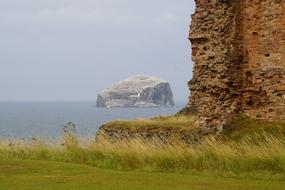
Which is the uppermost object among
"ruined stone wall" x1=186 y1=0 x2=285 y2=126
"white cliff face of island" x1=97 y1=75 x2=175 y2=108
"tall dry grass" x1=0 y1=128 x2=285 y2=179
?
"ruined stone wall" x1=186 y1=0 x2=285 y2=126

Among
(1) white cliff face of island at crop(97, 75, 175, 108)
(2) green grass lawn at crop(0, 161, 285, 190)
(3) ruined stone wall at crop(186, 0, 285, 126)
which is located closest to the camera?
(2) green grass lawn at crop(0, 161, 285, 190)

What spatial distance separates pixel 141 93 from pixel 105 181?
541ft

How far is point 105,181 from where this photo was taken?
1413 cm

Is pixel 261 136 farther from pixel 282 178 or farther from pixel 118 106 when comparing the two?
pixel 118 106

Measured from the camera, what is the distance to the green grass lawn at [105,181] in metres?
13.3

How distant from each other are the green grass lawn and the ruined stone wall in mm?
6714

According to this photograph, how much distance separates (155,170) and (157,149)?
1731 mm

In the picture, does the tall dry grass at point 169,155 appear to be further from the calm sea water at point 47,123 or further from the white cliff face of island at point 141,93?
the white cliff face of island at point 141,93

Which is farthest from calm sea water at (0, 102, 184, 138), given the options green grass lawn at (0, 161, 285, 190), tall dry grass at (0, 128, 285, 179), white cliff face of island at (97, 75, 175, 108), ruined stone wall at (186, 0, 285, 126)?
white cliff face of island at (97, 75, 175, 108)

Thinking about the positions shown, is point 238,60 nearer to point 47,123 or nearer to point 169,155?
point 169,155

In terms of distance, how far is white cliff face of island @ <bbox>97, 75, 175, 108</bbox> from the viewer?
177750 millimetres

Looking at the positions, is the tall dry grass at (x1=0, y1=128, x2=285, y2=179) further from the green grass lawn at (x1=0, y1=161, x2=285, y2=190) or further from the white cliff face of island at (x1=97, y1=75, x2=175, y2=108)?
the white cliff face of island at (x1=97, y1=75, x2=175, y2=108)

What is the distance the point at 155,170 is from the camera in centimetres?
1645

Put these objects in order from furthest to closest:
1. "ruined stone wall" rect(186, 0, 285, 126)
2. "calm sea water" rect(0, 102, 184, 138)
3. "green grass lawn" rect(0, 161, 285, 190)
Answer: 1. "calm sea water" rect(0, 102, 184, 138)
2. "ruined stone wall" rect(186, 0, 285, 126)
3. "green grass lawn" rect(0, 161, 285, 190)
